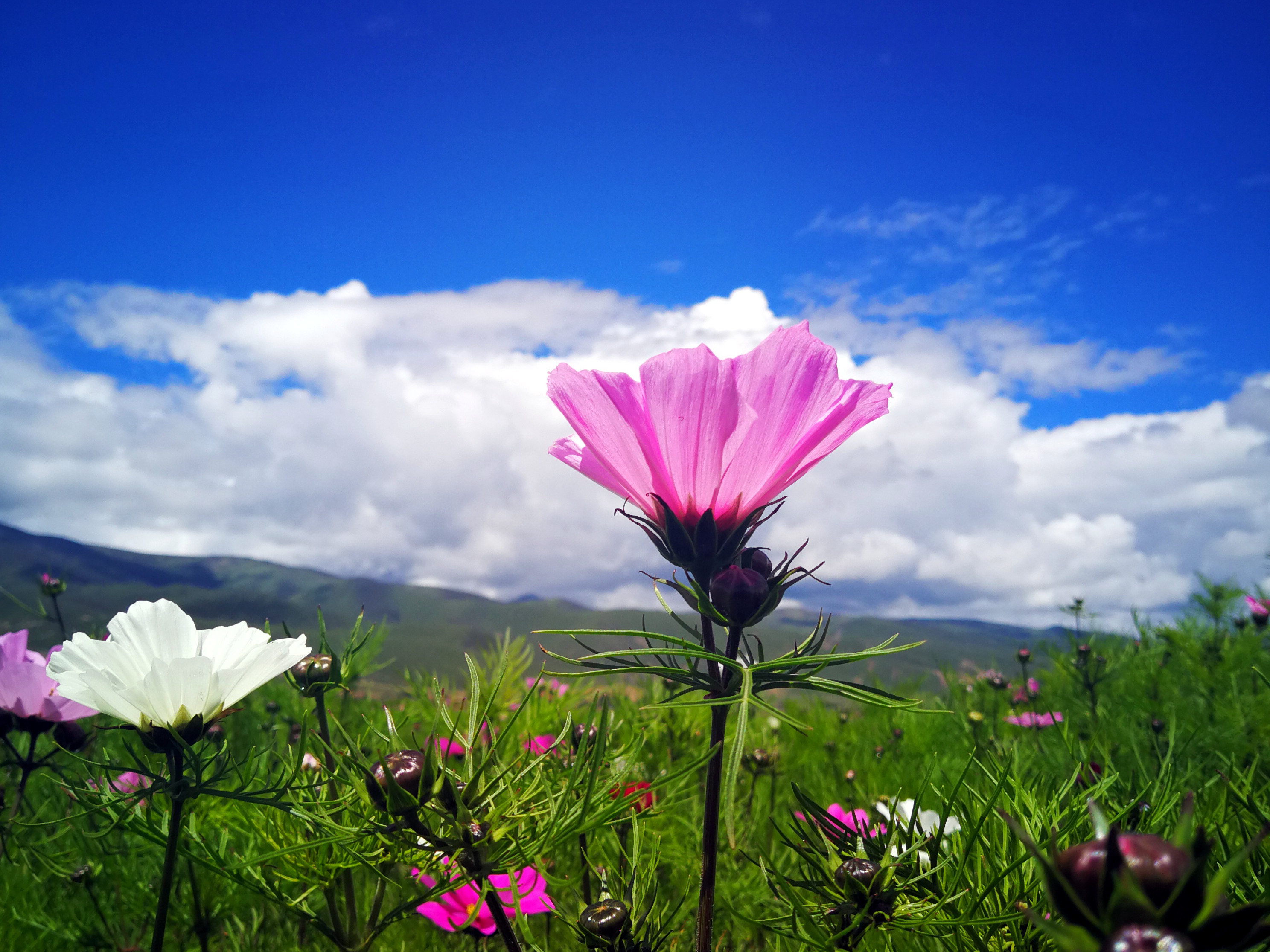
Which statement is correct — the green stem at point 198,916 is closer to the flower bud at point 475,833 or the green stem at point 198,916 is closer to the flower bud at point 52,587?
the flower bud at point 475,833

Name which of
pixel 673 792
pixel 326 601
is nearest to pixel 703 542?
pixel 673 792

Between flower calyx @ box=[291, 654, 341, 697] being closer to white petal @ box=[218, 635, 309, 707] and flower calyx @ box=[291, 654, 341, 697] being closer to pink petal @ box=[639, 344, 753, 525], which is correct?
white petal @ box=[218, 635, 309, 707]

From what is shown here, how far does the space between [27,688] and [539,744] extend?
855 millimetres

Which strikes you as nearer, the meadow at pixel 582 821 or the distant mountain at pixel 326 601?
the meadow at pixel 582 821

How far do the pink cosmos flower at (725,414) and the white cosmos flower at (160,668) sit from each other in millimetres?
390

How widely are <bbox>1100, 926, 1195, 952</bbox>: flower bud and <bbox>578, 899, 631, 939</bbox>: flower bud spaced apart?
467 mm

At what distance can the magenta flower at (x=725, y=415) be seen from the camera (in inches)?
28.0

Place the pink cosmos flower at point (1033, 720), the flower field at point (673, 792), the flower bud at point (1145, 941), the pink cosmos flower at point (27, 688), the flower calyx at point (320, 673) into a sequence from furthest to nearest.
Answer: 1. the pink cosmos flower at point (1033, 720)
2. the pink cosmos flower at point (27, 688)
3. the flower calyx at point (320, 673)
4. the flower field at point (673, 792)
5. the flower bud at point (1145, 941)

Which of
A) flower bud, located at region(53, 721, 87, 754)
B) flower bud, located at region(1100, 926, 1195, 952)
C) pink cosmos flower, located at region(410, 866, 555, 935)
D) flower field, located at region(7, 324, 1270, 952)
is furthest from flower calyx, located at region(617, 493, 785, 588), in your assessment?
flower bud, located at region(53, 721, 87, 754)

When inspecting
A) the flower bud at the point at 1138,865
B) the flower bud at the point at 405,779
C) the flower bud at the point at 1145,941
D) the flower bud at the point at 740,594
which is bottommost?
the flower bud at the point at 405,779

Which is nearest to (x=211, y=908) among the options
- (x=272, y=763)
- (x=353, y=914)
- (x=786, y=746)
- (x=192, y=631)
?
(x=272, y=763)

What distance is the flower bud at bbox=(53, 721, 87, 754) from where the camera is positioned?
1325mm

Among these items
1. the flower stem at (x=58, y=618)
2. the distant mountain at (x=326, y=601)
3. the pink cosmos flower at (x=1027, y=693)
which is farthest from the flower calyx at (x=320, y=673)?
the distant mountain at (x=326, y=601)

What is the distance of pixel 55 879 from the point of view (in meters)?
1.68
